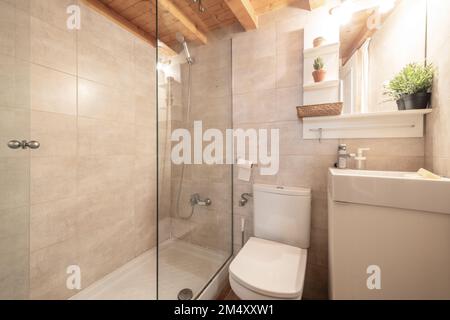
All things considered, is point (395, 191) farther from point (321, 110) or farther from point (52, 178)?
point (52, 178)

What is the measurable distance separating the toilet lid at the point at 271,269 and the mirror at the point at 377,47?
3.34ft

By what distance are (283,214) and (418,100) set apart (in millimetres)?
999

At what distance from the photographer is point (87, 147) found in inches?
52.9

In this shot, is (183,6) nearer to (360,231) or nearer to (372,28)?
(372,28)

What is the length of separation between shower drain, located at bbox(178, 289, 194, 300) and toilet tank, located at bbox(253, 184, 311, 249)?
1.91ft

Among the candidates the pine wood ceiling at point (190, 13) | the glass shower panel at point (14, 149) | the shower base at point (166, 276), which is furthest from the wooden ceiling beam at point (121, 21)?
the shower base at point (166, 276)

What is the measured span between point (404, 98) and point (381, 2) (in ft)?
2.16

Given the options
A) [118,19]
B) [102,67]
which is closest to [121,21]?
[118,19]

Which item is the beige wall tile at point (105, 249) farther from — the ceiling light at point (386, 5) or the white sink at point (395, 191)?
the ceiling light at point (386, 5)

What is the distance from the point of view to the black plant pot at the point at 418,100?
0.99m

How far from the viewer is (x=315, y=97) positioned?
1.32 meters

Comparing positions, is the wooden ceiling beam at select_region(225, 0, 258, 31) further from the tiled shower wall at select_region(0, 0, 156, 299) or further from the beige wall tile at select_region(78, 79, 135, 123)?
the beige wall tile at select_region(78, 79, 135, 123)

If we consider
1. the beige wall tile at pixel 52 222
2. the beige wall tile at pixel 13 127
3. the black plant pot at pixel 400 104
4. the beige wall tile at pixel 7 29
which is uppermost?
the beige wall tile at pixel 7 29
